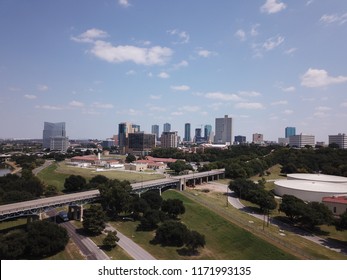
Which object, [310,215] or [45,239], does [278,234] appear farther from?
[45,239]

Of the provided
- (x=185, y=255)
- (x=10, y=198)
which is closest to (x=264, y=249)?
(x=185, y=255)

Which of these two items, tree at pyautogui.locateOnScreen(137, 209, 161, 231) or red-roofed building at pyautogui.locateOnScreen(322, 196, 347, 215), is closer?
tree at pyautogui.locateOnScreen(137, 209, 161, 231)

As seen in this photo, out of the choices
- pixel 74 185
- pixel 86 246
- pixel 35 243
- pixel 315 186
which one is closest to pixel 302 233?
pixel 315 186

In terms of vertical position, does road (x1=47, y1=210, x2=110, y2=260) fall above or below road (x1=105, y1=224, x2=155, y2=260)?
above

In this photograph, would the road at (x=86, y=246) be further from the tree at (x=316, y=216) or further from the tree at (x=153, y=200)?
the tree at (x=316, y=216)

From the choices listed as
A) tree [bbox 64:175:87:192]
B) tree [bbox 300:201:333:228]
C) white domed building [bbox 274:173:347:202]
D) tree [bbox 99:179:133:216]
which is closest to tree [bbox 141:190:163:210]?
tree [bbox 99:179:133:216]

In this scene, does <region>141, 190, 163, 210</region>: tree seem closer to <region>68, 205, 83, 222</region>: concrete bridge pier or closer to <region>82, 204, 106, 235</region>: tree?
<region>68, 205, 83, 222</region>: concrete bridge pier
